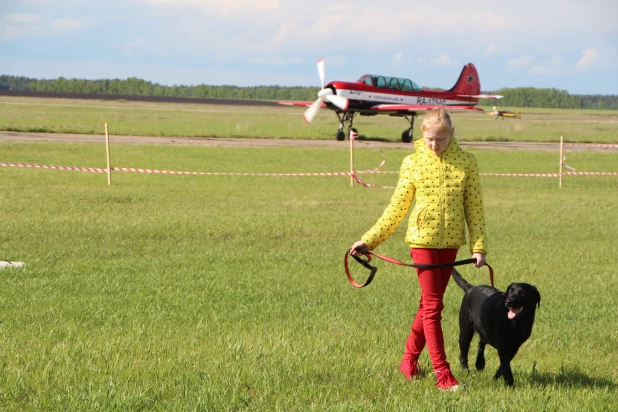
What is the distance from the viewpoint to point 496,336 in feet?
16.2

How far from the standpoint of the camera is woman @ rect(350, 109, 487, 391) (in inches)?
191

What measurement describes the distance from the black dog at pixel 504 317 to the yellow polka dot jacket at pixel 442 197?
377 millimetres

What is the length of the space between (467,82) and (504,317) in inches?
1780

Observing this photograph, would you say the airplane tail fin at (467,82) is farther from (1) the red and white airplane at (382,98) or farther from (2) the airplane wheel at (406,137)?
(2) the airplane wheel at (406,137)

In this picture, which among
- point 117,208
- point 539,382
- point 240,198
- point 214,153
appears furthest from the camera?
point 214,153

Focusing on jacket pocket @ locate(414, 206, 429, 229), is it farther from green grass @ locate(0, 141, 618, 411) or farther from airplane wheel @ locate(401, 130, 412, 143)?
airplane wheel @ locate(401, 130, 412, 143)

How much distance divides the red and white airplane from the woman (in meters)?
32.5

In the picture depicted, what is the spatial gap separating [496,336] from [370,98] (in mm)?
36949

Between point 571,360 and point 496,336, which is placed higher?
point 496,336

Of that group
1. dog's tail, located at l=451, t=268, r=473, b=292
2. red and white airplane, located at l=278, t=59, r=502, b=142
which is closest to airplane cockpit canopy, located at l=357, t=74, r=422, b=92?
red and white airplane, located at l=278, t=59, r=502, b=142

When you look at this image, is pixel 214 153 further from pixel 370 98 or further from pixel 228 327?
pixel 228 327

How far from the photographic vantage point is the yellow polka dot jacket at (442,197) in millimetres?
4859

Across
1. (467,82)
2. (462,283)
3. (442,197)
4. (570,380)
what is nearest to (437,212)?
(442,197)

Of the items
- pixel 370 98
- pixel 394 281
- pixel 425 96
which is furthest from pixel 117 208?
pixel 425 96
